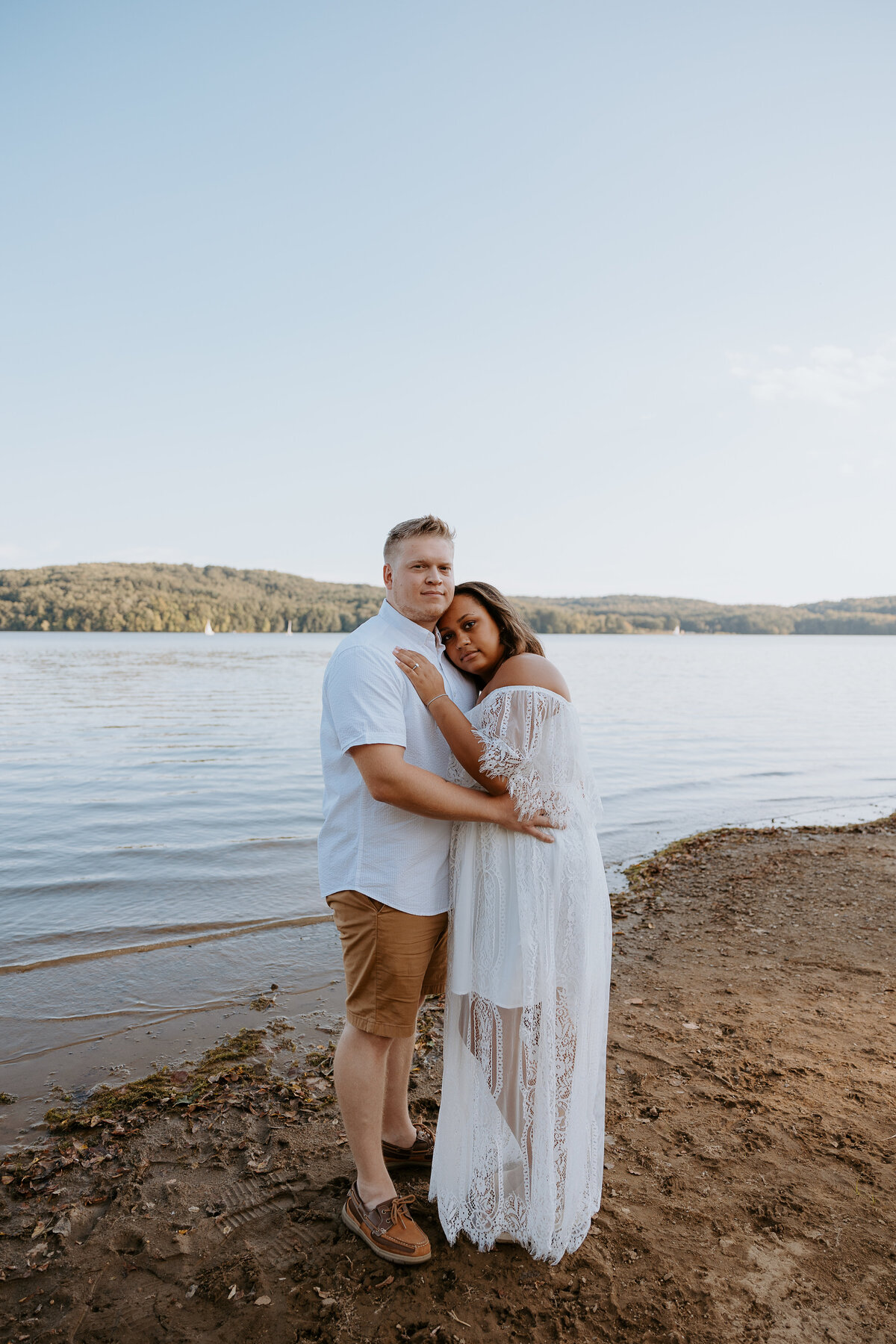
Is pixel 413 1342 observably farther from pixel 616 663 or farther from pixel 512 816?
pixel 616 663

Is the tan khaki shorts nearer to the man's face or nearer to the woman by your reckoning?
the woman

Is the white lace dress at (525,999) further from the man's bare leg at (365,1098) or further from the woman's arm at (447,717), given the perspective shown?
the man's bare leg at (365,1098)

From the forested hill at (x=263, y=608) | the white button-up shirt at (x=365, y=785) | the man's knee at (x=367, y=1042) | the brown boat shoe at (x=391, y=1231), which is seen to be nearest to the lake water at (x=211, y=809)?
the brown boat shoe at (x=391, y=1231)

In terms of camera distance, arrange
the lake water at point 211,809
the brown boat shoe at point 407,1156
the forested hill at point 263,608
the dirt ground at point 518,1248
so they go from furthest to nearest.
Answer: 1. the forested hill at point 263,608
2. the lake water at point 211,809
3. the brown boat shoe at point 407,1156
4. the dirt ground at point 518,1248

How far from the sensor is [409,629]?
310 centimetres

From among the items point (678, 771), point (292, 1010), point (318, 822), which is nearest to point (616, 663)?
point (678, 771)

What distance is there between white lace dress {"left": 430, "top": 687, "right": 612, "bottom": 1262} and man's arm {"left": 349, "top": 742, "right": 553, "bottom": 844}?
0.07m

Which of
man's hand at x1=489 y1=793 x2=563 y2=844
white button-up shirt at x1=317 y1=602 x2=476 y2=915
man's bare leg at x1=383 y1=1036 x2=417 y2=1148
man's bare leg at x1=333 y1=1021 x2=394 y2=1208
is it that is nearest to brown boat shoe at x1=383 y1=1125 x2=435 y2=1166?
man's bare leg at x1=383 y1=1036 x2=417 y2=1148

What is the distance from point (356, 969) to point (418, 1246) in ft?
3.46

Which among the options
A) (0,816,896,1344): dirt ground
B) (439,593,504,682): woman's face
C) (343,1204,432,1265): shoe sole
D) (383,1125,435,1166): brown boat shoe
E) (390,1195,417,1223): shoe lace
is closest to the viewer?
(0,816,896,1344): dirt ground

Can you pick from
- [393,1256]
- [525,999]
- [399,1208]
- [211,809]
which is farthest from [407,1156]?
[211,809]

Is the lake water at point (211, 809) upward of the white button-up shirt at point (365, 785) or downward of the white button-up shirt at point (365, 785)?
downward

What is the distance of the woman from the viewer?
2939 mm

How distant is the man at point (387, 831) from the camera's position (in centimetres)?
283
